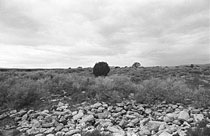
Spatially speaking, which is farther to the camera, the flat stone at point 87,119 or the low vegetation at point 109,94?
the low vegetation at point 109,94

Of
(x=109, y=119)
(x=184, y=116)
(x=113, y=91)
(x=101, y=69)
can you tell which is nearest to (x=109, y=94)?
(x=113, y=91)

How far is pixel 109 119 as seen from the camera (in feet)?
16.5

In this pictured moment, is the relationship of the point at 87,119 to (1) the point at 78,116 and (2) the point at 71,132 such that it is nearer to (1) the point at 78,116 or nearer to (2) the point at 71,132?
(1) the point at 78,116

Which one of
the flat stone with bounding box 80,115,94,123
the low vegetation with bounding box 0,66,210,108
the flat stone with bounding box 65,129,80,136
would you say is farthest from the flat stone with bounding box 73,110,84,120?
the low vegetation with bounding box 0,66,210,108

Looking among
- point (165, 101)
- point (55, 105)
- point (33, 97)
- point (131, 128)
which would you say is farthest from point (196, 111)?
point (33, 97)

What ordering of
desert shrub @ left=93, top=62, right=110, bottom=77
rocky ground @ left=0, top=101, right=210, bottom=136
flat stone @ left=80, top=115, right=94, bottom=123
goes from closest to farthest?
rocky ground @ left=0, top=101, right=210, bottom=136 → flat stone @ left=80, top=115, right=94, bottom=123 → desert shrub @ left=93, top=62, right=110, bottom=77

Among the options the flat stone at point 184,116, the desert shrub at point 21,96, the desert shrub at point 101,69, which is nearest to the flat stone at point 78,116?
the desert shrub at point 21,96

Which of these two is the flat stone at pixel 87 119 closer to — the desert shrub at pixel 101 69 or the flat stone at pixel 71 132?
the flat stone at pixel 71 132

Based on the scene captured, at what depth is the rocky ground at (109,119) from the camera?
4273mm

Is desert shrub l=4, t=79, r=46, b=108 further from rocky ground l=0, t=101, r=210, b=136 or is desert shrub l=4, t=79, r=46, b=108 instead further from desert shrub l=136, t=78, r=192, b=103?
desert shrub l=136, t=78, r=192, b=103

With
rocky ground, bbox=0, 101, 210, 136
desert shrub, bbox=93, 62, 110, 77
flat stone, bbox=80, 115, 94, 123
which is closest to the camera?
rocky ground, bbox=0, 101, 210, 136

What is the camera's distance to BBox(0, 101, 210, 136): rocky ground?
427cm

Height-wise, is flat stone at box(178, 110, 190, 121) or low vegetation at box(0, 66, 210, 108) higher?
low vegetation at box(0, 66, 210, 108)

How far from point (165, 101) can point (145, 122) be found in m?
2.27
